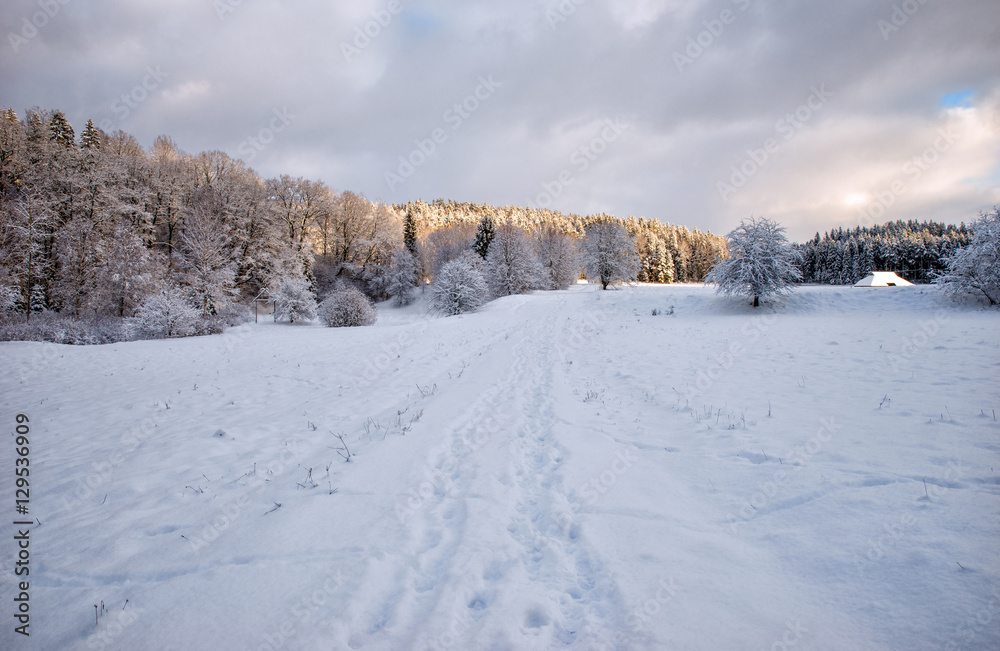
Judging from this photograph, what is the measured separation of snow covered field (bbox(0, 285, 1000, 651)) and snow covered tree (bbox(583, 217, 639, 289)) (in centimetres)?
3346

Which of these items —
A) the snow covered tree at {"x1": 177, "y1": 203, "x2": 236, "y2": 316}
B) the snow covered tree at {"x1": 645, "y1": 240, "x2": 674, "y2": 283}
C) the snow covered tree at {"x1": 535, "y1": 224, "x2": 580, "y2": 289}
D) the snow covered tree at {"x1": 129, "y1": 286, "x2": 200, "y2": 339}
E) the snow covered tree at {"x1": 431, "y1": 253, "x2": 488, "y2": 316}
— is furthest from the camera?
the snow covered tree at {"x1": 645, "y1": 240, "x2": 674, "y2": 283}

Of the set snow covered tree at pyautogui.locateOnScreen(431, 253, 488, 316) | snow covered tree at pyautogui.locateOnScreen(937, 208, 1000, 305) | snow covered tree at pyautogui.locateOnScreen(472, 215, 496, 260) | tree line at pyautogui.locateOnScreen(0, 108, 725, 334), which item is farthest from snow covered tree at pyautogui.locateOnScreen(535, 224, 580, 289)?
snow covered tree at pyautogui.locateOnScreen(937, 208, 1000, 305)

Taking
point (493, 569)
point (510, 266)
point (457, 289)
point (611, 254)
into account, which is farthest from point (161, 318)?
point (611, 254)

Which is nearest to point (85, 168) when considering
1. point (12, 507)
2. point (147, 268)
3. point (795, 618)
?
point (147, 268)

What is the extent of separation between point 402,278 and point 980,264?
4768cm

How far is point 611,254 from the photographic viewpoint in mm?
41031

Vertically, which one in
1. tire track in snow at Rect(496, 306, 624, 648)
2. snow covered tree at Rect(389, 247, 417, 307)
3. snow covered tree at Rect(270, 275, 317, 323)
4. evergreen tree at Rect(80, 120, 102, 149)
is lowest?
tire track in snow at Rect(496, 306, 624, 648)

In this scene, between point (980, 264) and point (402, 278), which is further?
point (402, 278)

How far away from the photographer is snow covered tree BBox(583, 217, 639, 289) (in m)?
41.0

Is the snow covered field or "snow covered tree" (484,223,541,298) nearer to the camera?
the snow covered field

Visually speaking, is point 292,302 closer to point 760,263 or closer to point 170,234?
point 170,234

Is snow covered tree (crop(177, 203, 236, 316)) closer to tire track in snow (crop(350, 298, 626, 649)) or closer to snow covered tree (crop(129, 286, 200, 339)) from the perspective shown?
snow covered tree (crop(129, 286, 200, 339))

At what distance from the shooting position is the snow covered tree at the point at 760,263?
21.1 m

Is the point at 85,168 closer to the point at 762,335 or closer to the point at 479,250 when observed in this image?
the point at 479,250
